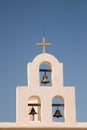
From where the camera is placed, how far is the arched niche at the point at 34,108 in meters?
18.3

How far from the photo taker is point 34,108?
19594 mm

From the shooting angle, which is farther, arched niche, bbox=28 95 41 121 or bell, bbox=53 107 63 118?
bell, bbox=53 107 63 118

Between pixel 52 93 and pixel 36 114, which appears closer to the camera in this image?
pixel 52 93

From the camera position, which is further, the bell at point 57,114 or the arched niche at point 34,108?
the bell at point 57,114

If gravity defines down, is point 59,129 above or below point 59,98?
below

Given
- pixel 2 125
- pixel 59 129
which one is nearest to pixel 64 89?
pixel 59 129

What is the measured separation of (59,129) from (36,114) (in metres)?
1.78

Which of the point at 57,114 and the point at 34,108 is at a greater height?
the point at 34,108

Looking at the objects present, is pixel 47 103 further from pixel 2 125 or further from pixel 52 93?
pixel 2 125

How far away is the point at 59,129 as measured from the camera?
58.2 feet

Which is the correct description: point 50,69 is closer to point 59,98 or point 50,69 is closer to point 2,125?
point 59,98

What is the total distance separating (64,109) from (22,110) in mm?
1590

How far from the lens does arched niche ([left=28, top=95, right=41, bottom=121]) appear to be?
60.1 feet

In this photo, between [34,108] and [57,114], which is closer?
[57,114]
